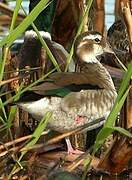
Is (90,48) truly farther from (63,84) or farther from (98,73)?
(63,84)

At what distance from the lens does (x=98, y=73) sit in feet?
14.0

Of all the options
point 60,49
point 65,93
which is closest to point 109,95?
point 65,93

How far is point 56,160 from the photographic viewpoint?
385cm

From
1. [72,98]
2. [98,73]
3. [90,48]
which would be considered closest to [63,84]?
[72,98]

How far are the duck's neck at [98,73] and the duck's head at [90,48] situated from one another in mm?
44

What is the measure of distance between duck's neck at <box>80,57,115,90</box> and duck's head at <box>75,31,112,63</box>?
0.15 ft

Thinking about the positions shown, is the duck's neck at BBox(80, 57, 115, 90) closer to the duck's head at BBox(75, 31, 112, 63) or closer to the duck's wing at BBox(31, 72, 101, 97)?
the duck's head at BBox(75, 31, 112, 63)

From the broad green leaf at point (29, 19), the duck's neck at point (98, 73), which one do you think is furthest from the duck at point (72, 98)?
the broad green leaf at point (29, 19)

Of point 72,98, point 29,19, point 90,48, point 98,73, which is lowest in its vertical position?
point 72,98

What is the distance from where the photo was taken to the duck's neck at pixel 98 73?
407 cm

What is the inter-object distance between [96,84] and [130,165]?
0.54 m

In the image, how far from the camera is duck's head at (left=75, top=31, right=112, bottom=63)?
4.51 m

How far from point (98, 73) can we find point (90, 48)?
0.36m

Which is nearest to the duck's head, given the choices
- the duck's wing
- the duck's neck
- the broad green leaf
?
the duck's neck
